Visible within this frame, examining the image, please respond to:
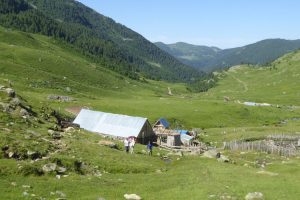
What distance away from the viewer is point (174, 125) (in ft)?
360

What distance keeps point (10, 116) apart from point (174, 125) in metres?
65.2

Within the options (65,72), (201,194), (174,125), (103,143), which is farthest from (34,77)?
(201,194)

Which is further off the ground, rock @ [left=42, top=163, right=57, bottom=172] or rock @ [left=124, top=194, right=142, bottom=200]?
rock @ [left=42, top=163, right=57, bottom=172]

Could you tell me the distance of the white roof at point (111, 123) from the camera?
76.8 meters

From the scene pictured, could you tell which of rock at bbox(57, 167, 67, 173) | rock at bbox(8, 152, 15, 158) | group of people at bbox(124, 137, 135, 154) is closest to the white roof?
group of people at bbox(124, 137, 135, 154)

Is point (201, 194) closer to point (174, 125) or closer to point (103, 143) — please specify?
point (103, 143)

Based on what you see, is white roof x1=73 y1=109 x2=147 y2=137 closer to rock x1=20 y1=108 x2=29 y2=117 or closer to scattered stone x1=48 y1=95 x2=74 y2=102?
rock x1=20 y1=108 x2=29 y2=117

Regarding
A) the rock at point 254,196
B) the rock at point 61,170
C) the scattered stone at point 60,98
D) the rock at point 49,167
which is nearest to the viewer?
the rock at point 254,196

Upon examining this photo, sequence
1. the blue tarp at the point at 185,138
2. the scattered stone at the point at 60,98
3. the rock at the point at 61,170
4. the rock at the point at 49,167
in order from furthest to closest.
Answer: the scattered stone at the point at 60,98, the blue tarp at the point at 185,138, the rock at the point at 61,170, the rock at the point at 49,167

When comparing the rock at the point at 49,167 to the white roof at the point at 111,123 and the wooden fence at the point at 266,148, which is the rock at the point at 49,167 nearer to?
the white roof at the point at 111,123

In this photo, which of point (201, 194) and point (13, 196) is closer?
point (13, 196)

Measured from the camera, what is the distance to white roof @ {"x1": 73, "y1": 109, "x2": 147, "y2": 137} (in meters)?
76.8

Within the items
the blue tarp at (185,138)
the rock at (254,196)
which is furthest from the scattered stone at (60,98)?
the rock at (254,196)

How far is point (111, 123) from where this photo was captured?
79.9m
